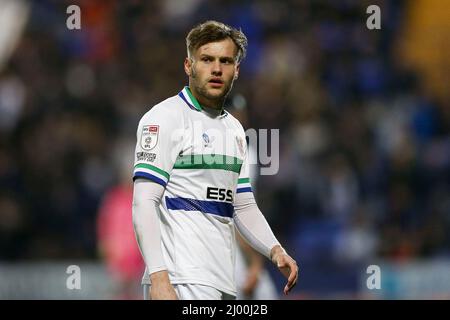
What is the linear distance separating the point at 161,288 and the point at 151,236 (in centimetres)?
24

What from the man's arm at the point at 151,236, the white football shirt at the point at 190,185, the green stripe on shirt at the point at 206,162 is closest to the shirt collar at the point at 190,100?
the white football shirt at the point at 190,185

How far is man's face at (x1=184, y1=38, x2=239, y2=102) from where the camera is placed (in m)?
5.08

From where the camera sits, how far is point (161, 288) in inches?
184

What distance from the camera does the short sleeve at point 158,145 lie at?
4879 millimetres

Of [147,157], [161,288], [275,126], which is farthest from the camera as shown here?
[275,126]

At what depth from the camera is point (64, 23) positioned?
1380 centimetres

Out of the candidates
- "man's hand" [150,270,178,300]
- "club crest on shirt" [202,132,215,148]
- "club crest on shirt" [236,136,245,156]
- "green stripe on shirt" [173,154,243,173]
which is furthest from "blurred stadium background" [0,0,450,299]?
"man's hand" [150,270,178,300]

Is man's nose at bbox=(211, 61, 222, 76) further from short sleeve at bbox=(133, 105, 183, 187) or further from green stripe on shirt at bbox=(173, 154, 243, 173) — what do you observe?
green stripe on shirt at bbox=(173, 154, 243, 173)

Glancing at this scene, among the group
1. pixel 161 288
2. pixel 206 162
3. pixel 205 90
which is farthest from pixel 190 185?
pixel 161 288

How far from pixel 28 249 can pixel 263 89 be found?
337cm

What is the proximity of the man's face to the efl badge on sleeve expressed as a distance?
1.19 ft

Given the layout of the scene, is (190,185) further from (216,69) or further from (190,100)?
(216,69)
